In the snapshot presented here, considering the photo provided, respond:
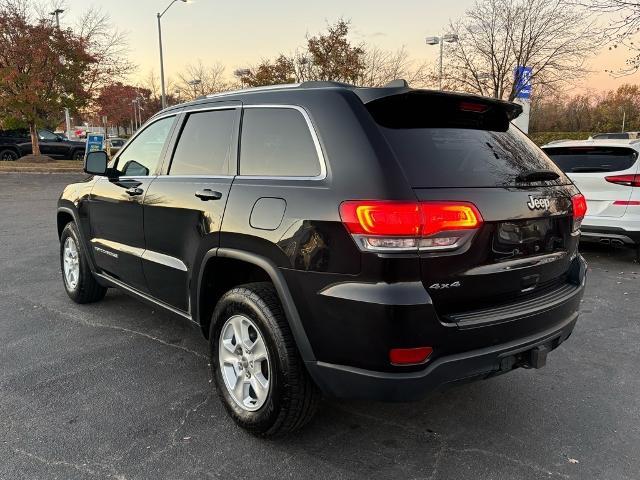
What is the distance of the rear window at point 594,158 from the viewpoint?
6.59m

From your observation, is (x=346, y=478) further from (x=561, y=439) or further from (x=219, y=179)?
(x=219, y=179)

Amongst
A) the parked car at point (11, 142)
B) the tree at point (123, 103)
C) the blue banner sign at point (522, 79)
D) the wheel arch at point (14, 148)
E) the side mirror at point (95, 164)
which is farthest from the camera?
the tree at point (123, 103)

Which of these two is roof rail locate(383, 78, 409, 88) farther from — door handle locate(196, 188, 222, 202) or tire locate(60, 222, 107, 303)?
tire locate(60, 222, 107, 303)

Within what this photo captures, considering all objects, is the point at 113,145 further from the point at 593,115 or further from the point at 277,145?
the point at 593,115

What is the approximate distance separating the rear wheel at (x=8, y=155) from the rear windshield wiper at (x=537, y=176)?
28.1m

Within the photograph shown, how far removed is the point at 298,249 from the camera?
95.0 inches

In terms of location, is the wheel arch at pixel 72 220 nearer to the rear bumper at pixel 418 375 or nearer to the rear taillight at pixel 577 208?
the rear bumper at pixel 418 375

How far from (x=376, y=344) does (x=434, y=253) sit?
46cm

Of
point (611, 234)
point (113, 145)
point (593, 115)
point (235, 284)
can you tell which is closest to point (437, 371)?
point (235, 284)

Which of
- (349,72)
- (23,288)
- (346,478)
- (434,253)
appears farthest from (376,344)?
(349,72)

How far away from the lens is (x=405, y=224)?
216 cm

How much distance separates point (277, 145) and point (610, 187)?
5472 mm

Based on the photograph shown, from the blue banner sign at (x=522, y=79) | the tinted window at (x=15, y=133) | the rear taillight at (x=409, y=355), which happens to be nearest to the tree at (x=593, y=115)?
the blue banner sign at (x=522, y=79)

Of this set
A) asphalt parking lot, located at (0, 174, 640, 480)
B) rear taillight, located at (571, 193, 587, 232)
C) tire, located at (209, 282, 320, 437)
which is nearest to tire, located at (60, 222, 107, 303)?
asphalt parking lot, located at (0, 174, 640, 480)
